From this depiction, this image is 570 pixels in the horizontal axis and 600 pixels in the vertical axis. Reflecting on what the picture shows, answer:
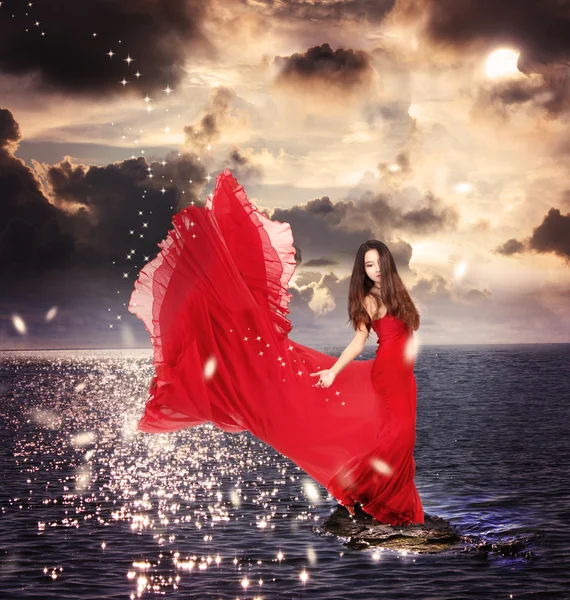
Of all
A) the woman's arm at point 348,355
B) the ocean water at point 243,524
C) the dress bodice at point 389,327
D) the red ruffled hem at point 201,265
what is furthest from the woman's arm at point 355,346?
the ocean water at point 243,524

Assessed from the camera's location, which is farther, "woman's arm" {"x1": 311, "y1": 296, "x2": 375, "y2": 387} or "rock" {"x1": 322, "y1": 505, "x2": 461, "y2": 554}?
"rock" {"x1": 322, "y1": 505, "x2": 461, "y2": 554}

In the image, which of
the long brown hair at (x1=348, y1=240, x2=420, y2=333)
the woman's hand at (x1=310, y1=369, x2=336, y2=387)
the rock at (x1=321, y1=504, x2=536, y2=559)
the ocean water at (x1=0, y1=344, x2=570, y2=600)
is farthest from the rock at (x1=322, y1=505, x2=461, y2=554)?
the long brown hair at (x1=348, y1=240, x2=420, y2=333)

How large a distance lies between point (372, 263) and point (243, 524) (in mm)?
7323

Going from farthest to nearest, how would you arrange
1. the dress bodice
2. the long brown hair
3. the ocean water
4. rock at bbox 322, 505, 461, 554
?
rock at bbox 322, 505, 461, 554
the ocean water
the dress bodice
the long brown hair

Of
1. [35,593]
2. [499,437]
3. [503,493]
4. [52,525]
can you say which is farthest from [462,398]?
[35,593]

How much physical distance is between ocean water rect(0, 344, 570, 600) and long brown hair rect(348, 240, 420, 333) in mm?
3906

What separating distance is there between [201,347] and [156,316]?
0.75 m

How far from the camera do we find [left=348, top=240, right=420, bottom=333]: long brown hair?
991 cm

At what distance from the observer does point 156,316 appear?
990 centimetres

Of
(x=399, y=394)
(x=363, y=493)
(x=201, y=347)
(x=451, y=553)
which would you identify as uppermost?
(x=201, y=347)

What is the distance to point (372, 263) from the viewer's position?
32.6 feet

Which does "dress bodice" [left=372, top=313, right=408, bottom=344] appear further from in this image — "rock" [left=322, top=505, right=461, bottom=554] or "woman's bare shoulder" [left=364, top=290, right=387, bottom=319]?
"rock" [left=322, top=505, right=461, bottom=554]

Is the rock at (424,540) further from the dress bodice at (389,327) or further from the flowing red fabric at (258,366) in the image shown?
the dress bodice at (389,327)

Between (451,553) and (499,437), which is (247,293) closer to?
(451,553)
